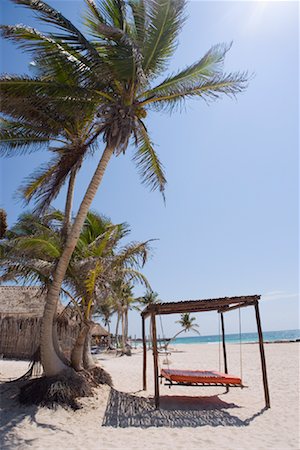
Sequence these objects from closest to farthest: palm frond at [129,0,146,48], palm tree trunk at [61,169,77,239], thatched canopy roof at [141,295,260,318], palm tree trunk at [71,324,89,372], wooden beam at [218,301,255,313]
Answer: palm frond at [129,0,146,48]
thatched canopy roof at [141,295,260,318]
wooden beam at [218,301,255,313]
palm tree trunk at [71,324,89,372]
palm tree trunk at [61,169,77,239]

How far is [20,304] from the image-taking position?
17.0 metres

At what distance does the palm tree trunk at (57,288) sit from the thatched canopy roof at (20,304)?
9.29 m

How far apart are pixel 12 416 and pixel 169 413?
300cm

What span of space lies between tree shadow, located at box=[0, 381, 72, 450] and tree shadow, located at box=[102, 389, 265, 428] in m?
1.31

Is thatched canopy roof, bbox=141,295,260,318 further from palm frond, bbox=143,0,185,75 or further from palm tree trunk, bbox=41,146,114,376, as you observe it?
palm frond, bbox=143,0,185,75

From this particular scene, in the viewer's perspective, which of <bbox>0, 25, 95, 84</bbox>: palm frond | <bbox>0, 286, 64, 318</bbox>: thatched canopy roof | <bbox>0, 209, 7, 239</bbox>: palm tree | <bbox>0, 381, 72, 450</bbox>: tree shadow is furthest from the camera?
<bbox>0, 286, 64, 318</bbox>: thatched canopy roof

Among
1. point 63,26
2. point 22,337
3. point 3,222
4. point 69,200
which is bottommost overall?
point 22,337

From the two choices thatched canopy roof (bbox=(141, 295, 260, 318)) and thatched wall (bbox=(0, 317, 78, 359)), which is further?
thatched wall (bbox=(0, 317, 78, 359))

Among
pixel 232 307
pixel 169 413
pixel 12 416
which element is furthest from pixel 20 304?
pixel 169 413

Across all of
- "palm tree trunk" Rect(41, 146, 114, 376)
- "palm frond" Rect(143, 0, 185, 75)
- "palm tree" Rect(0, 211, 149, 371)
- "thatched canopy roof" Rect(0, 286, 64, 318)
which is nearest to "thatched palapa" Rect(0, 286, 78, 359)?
"thatched canopy roof" Rect(0, 286, 64, 318)

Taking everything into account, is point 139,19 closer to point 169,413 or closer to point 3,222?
point 3,222

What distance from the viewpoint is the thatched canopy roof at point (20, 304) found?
16.0m

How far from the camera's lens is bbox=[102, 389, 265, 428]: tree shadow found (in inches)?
236

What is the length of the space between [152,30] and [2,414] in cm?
799
